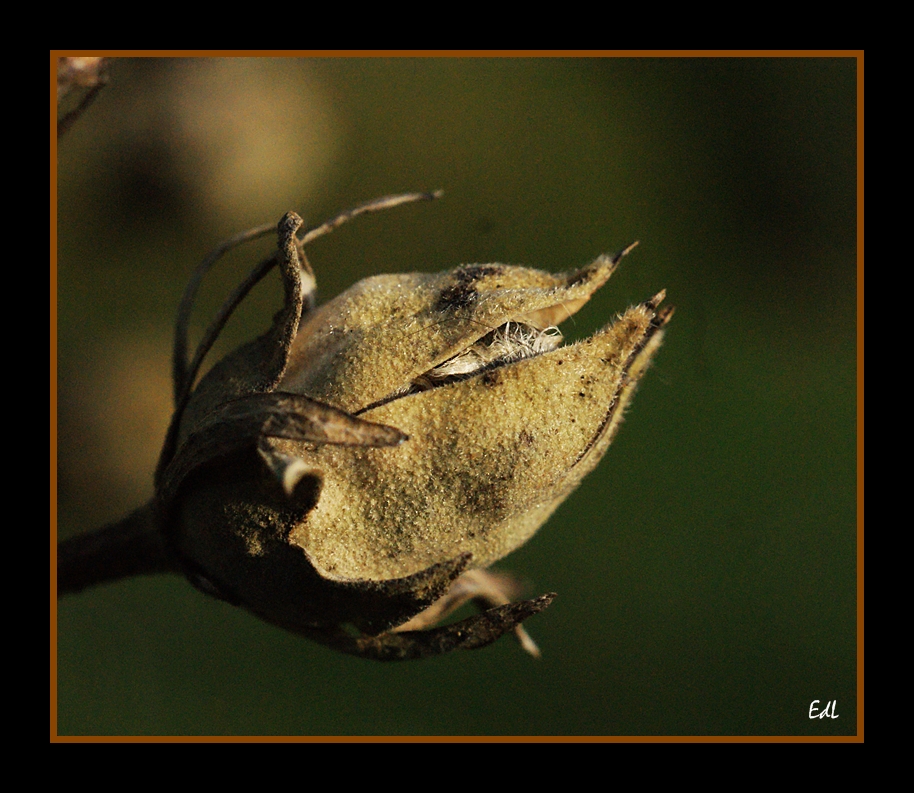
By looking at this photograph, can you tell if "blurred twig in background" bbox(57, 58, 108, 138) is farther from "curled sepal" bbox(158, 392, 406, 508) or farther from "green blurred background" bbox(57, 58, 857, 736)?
"green blurred background" bbox(57, 58, 857, 736)

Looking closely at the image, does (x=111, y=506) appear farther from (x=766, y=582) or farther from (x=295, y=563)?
(x=766, y=582)

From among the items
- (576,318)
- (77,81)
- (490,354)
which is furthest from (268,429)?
(576,318)

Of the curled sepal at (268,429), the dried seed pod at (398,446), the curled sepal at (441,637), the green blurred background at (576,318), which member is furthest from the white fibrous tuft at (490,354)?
the green blurred background at (576,318)

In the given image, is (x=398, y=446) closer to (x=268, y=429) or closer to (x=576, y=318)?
(x=268, y=429)

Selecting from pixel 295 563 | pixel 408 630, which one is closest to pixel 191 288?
pixel 295 563

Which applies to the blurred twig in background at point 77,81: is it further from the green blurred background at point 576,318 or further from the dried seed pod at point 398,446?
the green blurred background at point 576,318

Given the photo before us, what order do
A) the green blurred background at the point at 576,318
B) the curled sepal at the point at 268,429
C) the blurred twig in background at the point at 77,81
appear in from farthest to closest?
the green blurred background at the point at 576,318 < the blurred twig in background at the point at 77,81 < the curled sepal at the point at 268,429

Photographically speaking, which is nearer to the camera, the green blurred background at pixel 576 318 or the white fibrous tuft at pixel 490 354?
the white fibrous tuft at pixel 490 354
